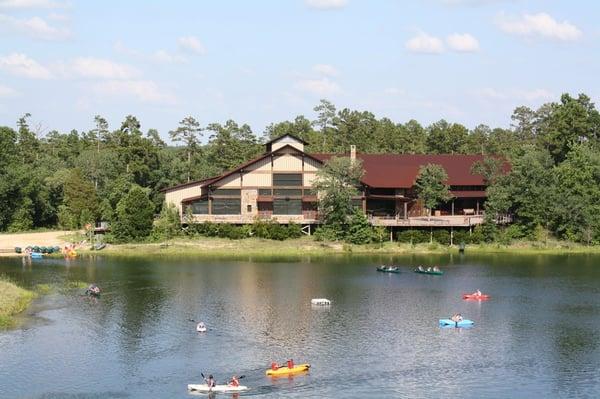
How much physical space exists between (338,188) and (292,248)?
9559 mm

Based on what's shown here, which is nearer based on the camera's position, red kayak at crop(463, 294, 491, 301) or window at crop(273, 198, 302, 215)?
red kayak at crop(463, 294, 491, 301)

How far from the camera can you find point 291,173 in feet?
362

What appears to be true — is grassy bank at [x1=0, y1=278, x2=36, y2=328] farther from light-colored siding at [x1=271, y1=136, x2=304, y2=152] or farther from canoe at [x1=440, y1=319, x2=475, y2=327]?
light-colored siding at [x1=271, y1=136, x2=304, y2=152]

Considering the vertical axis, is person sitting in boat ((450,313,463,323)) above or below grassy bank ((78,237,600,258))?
below

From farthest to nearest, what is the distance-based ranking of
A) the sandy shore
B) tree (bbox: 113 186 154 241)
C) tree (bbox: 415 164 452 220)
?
tree (bbox: 415 164 452 220) < tree (bbox: 113 186 154 241) < the sandy shore

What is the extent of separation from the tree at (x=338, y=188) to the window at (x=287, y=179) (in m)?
3.88

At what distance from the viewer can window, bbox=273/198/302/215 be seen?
111m

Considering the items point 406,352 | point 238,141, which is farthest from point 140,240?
point 406,352

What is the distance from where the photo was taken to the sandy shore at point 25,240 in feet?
338

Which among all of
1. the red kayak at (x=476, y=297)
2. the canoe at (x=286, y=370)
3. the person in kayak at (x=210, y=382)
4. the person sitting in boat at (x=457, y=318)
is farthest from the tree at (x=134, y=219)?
the person in kayak at (x=210, y=382)

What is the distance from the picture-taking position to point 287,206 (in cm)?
11081

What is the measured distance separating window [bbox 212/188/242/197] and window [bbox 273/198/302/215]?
199 inches

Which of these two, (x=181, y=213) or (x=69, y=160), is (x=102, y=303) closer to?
(x=181, y=213)

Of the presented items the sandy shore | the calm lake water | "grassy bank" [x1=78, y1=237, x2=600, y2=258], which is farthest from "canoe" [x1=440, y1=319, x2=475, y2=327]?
the sandy shore
